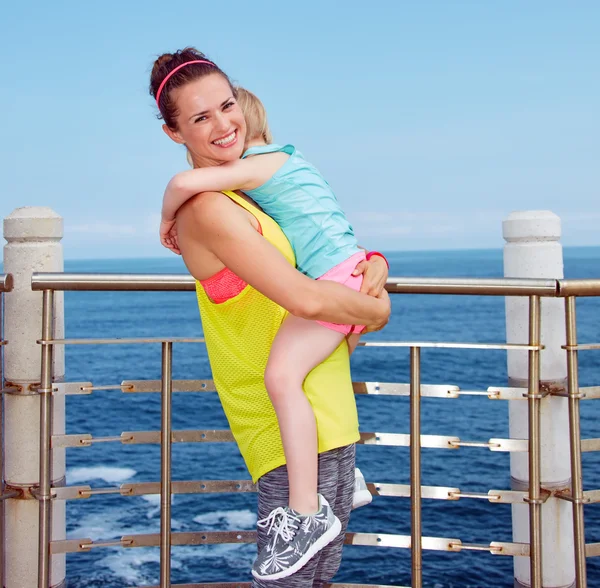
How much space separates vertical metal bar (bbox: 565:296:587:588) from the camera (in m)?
2.57

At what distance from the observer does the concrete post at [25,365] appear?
3.65 metres

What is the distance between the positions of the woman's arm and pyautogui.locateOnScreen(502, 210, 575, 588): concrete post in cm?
258

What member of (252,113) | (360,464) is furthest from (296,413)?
(360,464)

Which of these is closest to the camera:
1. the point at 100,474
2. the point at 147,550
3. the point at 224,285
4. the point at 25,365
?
the point at 224,285

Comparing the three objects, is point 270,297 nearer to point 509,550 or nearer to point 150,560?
point 509,550

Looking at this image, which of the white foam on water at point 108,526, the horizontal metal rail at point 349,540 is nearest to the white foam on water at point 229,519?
the white foam on water at point 108,526

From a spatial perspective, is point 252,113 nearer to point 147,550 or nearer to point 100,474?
point 147,550

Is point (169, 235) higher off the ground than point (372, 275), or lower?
higher

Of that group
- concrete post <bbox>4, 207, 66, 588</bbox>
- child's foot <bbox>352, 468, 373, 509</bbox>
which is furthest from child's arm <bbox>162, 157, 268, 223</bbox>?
concrete post <bbox>4, 207, 66, 588</bbox>

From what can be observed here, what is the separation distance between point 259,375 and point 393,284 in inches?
32.5

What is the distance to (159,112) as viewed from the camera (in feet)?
5.47

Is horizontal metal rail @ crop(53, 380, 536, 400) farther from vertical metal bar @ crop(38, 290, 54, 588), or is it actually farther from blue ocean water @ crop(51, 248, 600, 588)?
blue ocean water @ crop(51, 248, 600, 588)

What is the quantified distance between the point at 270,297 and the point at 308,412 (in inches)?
10.0

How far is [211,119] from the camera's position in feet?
5.18
